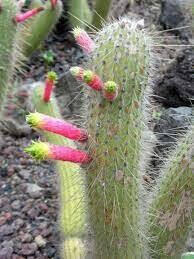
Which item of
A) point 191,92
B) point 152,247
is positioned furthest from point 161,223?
point 191,92

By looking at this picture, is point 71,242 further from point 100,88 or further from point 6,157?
point 6,157

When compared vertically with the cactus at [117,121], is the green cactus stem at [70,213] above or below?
below

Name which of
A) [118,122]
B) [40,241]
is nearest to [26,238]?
[40,241]

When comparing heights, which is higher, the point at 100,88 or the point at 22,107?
the point at 100,88

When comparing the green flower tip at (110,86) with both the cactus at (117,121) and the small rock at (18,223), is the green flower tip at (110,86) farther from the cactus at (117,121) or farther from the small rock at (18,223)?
the small rock at (18,223)

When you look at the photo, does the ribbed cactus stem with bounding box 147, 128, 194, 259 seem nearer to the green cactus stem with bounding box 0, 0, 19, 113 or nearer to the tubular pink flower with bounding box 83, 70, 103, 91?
the tubular pink flower with bounding box 83, 70, 103, 91

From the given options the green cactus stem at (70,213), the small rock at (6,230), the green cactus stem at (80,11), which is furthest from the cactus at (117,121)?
the green cactus stem at (80,11)
